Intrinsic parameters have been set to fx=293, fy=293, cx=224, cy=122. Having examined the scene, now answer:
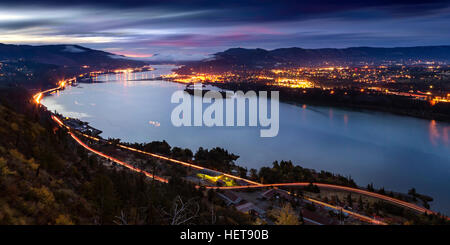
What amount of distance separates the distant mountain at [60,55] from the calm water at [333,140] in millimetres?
55641

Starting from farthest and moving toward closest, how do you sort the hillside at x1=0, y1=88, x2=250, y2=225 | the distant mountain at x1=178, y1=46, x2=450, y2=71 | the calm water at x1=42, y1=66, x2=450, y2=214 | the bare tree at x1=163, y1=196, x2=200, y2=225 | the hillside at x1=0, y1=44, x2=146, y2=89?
the distant mountain at x1=178, y1=46, x2=450, y2=71
the hillside at x1=0, y1=44, x2=146, y2=89
the calm water at x1=42, y1=66, x2=450, y2=214
the hillside at x1=0, y1=88, x2=250, y2=225
the bare tree at x1=163, y1=196, x2=200, y2=225

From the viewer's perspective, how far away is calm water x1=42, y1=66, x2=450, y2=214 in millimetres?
9648

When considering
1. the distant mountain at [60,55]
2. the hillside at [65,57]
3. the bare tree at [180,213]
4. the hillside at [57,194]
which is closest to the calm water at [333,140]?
the hillside at [57,194]

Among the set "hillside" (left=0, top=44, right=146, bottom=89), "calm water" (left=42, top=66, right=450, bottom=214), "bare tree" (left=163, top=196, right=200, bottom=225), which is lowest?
"calm water" (left=42, top=66, right=450, bottom=214)

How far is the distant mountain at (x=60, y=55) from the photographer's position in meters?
67.0

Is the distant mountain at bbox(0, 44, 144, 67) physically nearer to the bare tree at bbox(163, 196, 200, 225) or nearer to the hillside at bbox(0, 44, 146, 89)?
the hillside at bbox(0, 44, 146, 89)

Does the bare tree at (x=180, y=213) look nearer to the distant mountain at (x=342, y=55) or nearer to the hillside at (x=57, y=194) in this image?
the hillside at (x=57, y=194)

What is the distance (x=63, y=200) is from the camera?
10.6 ft

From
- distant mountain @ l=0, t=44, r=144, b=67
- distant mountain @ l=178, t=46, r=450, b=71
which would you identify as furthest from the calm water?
distant mountain @ l=178, t=46, r=450, b=71

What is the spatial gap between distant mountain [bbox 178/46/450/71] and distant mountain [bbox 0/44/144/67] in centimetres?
3264

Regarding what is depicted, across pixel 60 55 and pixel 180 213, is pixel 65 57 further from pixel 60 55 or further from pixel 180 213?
pixel 180 213

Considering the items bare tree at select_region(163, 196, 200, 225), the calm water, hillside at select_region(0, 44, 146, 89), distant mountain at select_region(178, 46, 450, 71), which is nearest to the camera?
bare tree at select_region(163, 196, 200, 225)

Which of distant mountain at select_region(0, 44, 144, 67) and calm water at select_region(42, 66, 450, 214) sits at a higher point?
distant mountain at select_region(0, 44, 144, 67)
